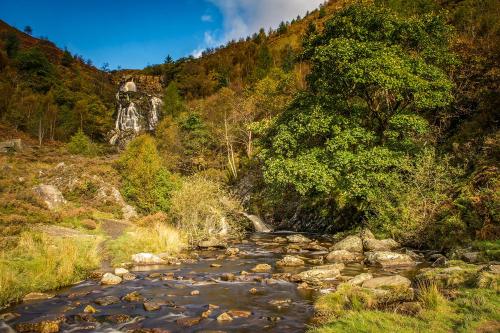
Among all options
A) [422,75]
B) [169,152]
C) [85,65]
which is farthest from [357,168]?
[85,65]

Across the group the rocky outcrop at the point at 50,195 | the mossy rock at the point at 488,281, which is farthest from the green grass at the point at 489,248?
the rocky outcrop at the point at 50,195

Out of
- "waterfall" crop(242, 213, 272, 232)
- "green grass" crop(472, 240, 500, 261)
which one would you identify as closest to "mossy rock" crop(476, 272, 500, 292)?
"green grass" crop(472, 240, 500, 261)

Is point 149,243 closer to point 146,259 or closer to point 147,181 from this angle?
point 146,259

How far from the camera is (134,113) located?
8550 cm

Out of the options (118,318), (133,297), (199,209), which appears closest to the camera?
(118,318)

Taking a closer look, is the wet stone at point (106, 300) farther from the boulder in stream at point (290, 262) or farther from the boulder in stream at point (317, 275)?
the boulder in stream at point (290, 262)

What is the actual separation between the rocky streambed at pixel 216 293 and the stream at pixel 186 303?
0.09 feet

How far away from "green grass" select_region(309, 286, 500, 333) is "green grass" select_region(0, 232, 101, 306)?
11011 mm

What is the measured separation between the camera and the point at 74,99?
90.7 m

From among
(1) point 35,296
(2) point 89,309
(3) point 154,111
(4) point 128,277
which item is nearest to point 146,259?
(4) point 128,277

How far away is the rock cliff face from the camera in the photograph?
275 feet

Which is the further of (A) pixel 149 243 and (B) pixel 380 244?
(A) pixel 149 243

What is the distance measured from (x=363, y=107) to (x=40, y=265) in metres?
22.8

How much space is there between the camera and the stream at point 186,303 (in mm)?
11555
